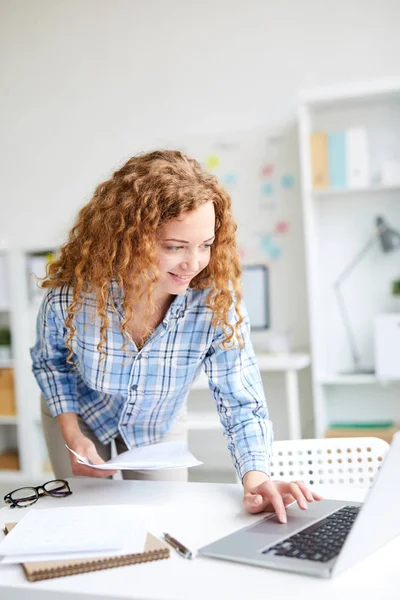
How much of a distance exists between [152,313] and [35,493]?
0.46 meters

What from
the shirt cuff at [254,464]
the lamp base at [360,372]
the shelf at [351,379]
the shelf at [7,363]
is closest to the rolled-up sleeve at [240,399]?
the shirt cuff at [254,464]

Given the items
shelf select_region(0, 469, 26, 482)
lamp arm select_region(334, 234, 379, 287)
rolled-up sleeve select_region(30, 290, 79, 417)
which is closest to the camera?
rolled-up sleeve select_region(30, 290, 79, 417)

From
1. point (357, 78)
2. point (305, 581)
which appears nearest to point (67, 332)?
point (305, 581)

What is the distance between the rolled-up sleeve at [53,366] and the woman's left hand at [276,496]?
2.04 ft

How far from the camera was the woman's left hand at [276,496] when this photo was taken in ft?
4.14

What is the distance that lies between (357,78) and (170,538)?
10.7 ft

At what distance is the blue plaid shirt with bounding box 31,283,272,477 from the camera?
156 centimetres

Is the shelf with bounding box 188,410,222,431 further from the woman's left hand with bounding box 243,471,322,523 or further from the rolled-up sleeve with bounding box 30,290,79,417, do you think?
the woman's left hand with bounding box 243,471,322,523

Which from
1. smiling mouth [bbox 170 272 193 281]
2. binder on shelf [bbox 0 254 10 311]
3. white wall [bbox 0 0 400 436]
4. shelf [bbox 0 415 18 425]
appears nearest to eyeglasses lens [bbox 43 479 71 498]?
smiling mouth [bbox 170 272 193 281]

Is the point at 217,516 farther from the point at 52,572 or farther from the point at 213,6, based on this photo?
the point at 213,6

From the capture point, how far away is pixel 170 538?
3.80 feet

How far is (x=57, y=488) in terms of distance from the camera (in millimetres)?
1524

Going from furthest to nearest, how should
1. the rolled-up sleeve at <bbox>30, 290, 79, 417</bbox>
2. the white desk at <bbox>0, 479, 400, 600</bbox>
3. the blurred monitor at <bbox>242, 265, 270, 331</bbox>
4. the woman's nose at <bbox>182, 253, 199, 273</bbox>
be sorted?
1. the blurred monitor at <bbox>242, 265, 270, 331</bbox>
2. the rolled-up sleeve at <bbox>30, 290, 79, 417</bbox>
3. the woman's nose at <bbox>182, 253, 199, 273</bbox>
4. the white desk at <bbox>0, 479, 400, 600</bbox>

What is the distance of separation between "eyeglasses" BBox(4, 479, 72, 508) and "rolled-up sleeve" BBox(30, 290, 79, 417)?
0.24 metres
